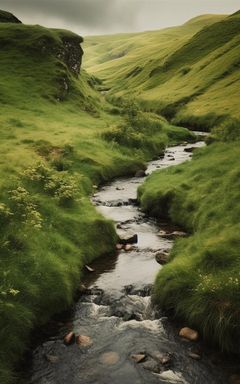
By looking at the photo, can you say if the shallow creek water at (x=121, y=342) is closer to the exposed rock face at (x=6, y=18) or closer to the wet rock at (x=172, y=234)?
the wet rock at (x=172, y=234)

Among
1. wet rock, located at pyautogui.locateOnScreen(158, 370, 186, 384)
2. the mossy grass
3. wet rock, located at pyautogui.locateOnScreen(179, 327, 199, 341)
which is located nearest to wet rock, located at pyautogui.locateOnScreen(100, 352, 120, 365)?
wet rock, located at pyautogui.locateOnScreen(158, 370, 186, 384)

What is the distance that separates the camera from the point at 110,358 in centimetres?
1301

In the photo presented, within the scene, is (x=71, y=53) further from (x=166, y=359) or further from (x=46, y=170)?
(x=166, y=359)

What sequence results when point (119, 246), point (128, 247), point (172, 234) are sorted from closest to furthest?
point (128, 247) < point (119, 246) < point (172, 234)

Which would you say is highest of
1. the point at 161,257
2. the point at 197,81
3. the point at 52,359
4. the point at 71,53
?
the point at 71,53

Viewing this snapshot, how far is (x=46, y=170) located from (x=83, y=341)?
13.9 meters

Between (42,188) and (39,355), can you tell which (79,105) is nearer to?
(42,188)

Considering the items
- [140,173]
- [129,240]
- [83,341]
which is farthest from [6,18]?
[83,341]

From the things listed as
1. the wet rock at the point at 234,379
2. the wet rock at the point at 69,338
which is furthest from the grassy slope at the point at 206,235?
the wet rock at the point at 69,338

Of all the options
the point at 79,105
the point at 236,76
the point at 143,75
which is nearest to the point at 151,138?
A: the point at 79,105

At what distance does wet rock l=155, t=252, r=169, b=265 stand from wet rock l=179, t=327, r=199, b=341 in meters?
5.44

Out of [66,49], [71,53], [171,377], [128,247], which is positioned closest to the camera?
[171,377]

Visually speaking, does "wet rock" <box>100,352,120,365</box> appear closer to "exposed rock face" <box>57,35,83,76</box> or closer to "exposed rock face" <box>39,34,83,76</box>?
"exposed rock face" <box>39,34,83,76</box>

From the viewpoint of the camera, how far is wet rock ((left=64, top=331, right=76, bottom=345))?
13.8 m
